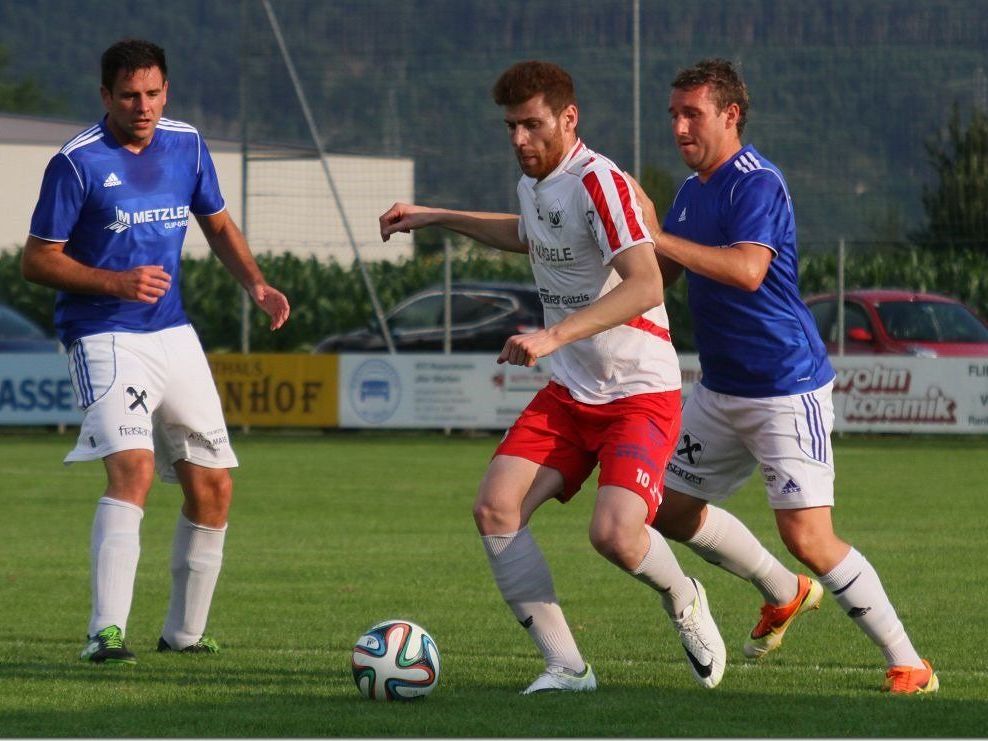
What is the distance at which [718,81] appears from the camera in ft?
21.8

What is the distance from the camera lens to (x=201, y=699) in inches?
248

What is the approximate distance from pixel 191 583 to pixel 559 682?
1.82m

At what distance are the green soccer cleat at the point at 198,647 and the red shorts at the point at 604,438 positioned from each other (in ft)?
5.55

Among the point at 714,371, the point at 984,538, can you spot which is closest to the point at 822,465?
the point at 714,371

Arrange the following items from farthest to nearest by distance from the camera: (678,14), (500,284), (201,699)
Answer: (678,14)
(500,284)
(201,699)

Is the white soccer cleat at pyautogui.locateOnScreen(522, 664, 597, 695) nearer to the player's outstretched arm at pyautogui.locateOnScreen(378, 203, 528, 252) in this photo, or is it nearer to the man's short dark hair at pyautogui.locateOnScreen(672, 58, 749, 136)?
the player's outstretched arm at pyautogui.locateOnScreen(378, 203, 528, 252)

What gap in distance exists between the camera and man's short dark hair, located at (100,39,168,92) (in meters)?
7.04

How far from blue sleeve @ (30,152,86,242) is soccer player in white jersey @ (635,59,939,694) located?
2272 millimetres

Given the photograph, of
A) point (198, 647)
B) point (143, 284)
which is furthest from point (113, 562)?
point (143, 284)

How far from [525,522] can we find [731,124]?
1650 millimetres

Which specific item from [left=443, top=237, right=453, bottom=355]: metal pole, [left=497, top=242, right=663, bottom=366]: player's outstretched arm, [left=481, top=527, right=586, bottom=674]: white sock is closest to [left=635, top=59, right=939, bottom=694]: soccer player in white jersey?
[left=497, top=242, right=663, bottom=366]: player's outstretched arm

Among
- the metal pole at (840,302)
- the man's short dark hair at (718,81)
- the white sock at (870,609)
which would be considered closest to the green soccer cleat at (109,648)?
the white sock at (870,609)

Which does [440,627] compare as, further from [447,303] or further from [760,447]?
[447,303]

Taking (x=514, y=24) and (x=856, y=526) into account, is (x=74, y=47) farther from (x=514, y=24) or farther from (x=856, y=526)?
(x=856, y=526)
